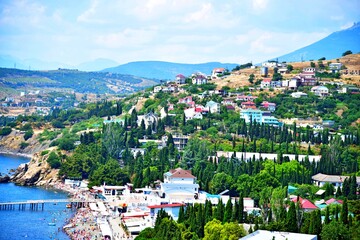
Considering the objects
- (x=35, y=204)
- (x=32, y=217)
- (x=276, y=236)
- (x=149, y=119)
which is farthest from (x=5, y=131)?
(x=276, y=236)

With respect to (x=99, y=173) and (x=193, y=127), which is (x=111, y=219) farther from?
(x=193, y=127)

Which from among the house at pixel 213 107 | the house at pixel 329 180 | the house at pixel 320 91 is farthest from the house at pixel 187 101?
the house at pixel 329 180

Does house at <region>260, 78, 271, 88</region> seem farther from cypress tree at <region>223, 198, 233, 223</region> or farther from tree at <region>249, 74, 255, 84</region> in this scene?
cypress tree at <region>223, 198, 233, 223</region>

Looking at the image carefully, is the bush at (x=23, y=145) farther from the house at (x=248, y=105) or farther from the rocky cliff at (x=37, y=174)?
the house at (x=248, y=105)

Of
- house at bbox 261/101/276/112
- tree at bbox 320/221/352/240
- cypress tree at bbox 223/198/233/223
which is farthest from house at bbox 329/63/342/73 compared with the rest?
tree at bbox 320/221/352/240

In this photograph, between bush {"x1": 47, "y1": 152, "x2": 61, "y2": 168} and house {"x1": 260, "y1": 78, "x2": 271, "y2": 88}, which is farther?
house {"x1": 260, "y1": 78, "x2": 271, "y2": 88}

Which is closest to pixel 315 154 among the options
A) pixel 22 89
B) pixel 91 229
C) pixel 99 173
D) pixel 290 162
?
pixel 290 162

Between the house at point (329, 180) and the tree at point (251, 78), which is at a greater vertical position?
the tree at point (251, 78)
